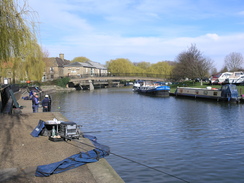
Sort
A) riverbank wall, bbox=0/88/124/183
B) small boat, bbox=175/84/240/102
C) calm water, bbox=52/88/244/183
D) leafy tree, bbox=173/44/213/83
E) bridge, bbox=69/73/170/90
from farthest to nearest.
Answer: bridge, bbox=69/73/170/90 → leafy tree, bbox=173/44/213/83 → small boat, bbox=175/84/240/102 → calm water, bbox=52/88/244/183 → riverbank wall, bbox=0/88/124/183

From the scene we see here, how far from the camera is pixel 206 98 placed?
39.7 m

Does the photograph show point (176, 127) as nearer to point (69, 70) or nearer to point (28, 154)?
point (28, 154)

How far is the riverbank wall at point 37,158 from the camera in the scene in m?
7.12

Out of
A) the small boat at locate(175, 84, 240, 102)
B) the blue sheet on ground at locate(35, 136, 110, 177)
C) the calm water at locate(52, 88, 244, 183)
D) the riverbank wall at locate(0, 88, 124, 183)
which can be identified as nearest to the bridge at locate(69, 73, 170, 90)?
the small boat at locate(175, 84, 240, 102)

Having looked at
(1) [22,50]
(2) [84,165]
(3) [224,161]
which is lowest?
(3) [224,161]

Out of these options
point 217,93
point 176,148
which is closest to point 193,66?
point 217,93

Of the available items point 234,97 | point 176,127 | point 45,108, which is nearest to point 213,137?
point 176,127

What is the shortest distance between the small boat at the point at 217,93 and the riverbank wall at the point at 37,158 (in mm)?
26601

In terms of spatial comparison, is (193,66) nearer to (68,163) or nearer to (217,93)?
(217,93)

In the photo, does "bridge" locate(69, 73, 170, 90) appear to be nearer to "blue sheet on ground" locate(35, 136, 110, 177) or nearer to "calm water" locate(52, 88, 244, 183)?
"calm water" locate(52, 88, 244, 183)

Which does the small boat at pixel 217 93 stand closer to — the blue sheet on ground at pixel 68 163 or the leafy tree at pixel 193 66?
the leafy tree at pixel 193 66

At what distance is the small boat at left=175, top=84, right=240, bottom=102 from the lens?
111 ft

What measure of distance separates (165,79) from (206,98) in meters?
45.3

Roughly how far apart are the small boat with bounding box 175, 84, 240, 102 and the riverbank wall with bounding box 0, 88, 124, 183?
26.6 m
